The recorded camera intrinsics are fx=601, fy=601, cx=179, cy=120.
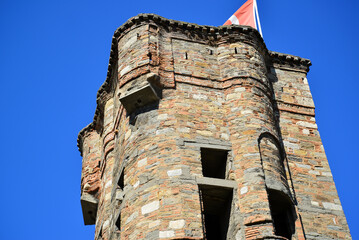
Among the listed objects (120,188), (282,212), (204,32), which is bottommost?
(282,212)

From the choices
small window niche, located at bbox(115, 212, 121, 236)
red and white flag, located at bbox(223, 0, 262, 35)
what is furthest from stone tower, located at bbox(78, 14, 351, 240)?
red and white flag, located at bbox(223, 0, 262, 35)

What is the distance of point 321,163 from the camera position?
16484 millimetres

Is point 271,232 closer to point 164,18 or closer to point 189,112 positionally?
point 189,112

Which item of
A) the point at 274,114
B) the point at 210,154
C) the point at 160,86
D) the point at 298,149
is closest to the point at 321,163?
the point at 298,149

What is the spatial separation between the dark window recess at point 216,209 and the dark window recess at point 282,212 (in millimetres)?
1085

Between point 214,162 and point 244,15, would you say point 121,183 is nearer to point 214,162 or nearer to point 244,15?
point 214,162

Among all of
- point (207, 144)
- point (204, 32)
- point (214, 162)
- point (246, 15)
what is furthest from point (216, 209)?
point (246, 15)

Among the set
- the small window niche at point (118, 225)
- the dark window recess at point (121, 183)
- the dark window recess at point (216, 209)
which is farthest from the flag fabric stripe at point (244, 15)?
the small window niche at point (118, 225)

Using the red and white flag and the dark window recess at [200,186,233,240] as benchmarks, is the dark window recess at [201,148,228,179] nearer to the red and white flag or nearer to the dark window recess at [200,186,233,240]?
the dark window recess at [200,186,233,240]

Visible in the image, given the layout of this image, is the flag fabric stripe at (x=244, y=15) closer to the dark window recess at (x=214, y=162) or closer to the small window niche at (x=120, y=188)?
the dark window recess at (x=214, y=162)

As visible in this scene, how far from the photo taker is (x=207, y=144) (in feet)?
49.2

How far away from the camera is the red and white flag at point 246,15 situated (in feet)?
68.1

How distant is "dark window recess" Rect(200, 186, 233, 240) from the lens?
1428 cm

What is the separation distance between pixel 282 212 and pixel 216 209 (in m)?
1.71
